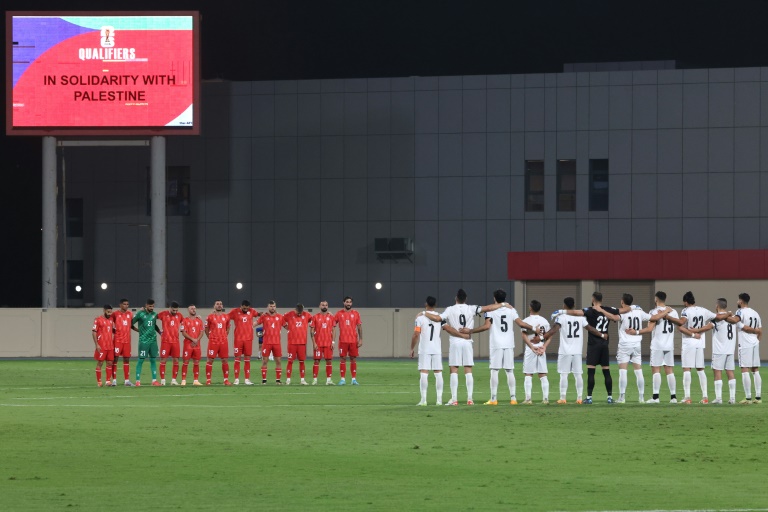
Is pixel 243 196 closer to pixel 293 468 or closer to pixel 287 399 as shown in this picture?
pixel 287 399

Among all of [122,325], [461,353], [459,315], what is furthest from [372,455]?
[122,325]

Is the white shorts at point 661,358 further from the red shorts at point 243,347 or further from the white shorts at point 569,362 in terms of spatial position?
the red shorts at point 243,347

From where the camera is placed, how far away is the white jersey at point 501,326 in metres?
27.4

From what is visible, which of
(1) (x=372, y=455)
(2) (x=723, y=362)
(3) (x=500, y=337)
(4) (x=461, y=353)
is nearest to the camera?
(1) (x=372, y=455)

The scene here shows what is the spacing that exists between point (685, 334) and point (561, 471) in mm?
12634

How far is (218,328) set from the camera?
123ft

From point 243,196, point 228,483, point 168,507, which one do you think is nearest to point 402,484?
point 228,483

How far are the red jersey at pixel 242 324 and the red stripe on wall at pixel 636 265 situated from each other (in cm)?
2584

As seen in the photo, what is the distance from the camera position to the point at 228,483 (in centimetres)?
1568

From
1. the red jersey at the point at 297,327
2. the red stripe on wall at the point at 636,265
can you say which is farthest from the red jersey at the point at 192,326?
the red stripe on wall at the point at 636,265

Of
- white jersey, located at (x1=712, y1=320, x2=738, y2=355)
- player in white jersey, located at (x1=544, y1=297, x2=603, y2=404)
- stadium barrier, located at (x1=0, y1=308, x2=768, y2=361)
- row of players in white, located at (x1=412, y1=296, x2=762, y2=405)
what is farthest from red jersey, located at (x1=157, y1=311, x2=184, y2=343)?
stadium barrier, located at (x1=0, y1=308, x2=768, y2=361)

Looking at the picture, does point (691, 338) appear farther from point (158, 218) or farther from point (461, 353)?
point (158, 218)

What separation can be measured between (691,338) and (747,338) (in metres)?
1.22

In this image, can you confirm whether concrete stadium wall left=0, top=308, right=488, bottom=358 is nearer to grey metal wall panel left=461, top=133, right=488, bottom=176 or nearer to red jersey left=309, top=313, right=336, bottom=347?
grey metal wall panel left=461, top=133, right=488, bottom=176
